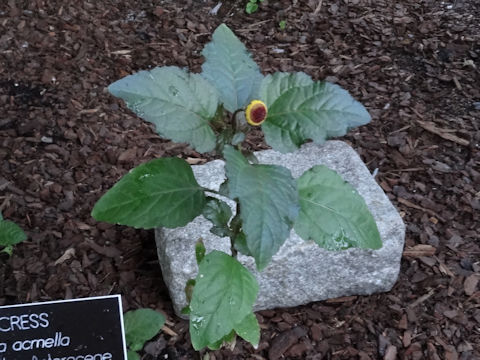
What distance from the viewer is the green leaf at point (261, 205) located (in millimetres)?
1207

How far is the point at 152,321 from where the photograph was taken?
1.96 m

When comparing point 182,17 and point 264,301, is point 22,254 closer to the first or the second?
point 264,301

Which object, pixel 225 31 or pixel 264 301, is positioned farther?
pixel 264 301

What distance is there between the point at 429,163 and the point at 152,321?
1625mm

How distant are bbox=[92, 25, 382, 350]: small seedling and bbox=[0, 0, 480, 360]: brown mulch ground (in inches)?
29.2

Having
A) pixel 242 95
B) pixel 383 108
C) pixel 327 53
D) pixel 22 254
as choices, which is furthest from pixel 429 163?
pixel 22 254

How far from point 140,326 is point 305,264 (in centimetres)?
64

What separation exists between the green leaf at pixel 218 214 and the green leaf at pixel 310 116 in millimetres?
356

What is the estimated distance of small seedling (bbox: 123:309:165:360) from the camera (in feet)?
A: 6.33

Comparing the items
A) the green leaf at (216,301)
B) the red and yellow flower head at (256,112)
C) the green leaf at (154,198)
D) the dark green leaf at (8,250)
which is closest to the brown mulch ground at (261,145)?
the dark green leaf at (8,250)

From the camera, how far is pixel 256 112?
1246 mm

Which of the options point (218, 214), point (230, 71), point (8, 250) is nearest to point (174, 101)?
point (230, 71)

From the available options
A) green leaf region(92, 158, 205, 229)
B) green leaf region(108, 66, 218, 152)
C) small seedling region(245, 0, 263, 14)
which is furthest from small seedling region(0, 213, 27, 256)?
small seedling region(245, 0, 263, 14)

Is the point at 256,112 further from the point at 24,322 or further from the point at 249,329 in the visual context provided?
the point at 24,322
